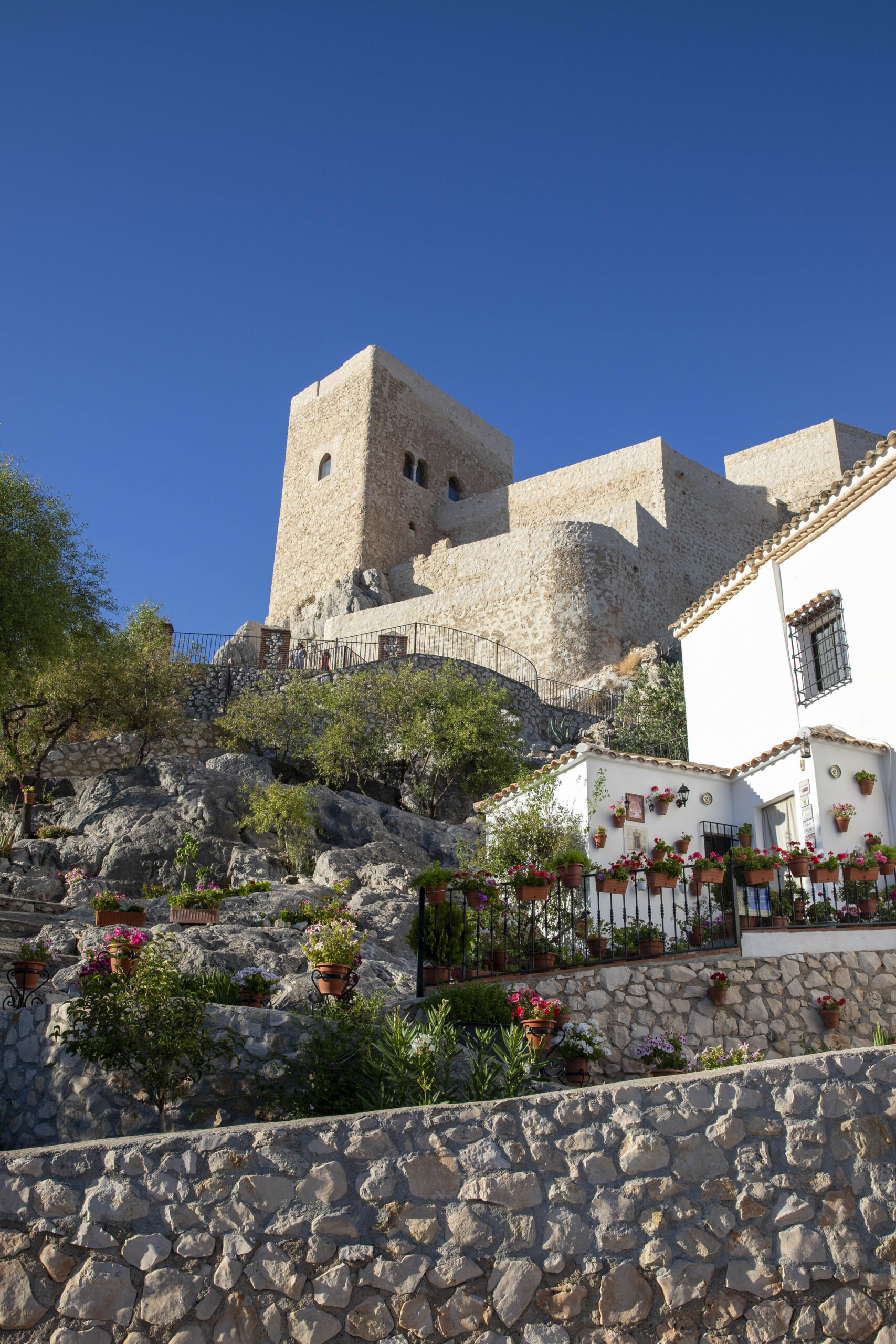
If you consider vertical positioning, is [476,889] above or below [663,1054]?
above

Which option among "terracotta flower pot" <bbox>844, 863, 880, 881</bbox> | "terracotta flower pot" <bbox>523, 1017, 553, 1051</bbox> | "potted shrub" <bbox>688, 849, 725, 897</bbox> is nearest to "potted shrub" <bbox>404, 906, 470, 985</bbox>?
"terracotta flower pot" <bbox>523, 1017, 553, 1051</bbox>

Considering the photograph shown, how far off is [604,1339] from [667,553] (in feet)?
95.9

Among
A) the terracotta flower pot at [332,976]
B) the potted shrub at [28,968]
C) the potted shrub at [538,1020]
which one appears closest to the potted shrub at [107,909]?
the potted shrub at [28,968]

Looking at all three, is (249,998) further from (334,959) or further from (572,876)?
(572,876)

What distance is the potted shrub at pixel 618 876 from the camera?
376 inches

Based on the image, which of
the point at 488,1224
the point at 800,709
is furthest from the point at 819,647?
the point at 488,1224

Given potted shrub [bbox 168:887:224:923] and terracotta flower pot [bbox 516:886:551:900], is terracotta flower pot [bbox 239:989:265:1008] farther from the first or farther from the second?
potted shrub [bbox 168:887:224:923]

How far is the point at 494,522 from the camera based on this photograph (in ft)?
123

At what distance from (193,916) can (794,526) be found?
970 centimetres

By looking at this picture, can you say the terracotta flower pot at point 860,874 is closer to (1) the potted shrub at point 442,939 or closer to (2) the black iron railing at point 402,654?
Answer: (1) the potted shrub at point 442,939

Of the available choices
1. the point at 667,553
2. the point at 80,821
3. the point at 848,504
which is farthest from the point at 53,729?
the point at 667,553

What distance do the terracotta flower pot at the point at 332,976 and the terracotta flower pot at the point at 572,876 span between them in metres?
3.22

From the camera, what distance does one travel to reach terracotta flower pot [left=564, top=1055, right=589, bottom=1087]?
6.93m

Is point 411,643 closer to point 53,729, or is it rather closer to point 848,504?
point 53,729
